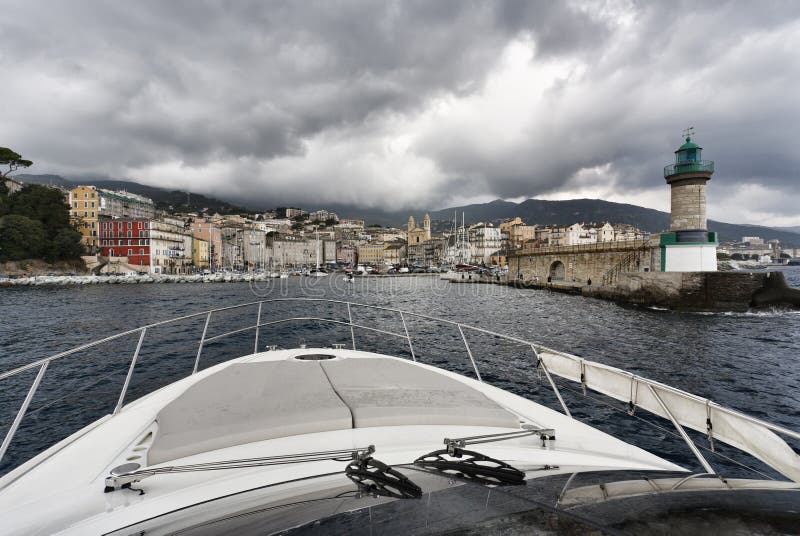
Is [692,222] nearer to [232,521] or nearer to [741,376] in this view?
[741,376]

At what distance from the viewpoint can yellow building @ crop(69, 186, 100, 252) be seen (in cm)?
6375

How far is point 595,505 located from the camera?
1174 mm

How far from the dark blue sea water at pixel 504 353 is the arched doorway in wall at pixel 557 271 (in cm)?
1976

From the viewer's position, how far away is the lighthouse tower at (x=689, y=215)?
22734mm

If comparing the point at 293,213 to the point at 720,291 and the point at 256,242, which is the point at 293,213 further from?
the point at 720,291

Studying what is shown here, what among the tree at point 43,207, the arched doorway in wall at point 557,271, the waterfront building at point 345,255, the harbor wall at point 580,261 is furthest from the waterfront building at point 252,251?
the arched doorway in wall at point 557,271

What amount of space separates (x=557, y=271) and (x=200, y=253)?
70148 millimetres

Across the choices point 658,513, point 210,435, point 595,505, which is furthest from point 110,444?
point 658,513

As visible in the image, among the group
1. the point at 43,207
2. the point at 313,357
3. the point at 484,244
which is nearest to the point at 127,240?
the point at 43,207

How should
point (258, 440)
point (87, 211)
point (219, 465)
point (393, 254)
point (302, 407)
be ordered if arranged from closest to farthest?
point (219, 465) < point (258, 440) < point (302, 407) < point (87, 211) < point (393, 254)

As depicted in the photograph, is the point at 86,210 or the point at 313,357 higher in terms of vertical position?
the point at 86,210

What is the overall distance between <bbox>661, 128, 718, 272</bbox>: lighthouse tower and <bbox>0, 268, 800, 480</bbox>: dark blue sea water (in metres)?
3.97

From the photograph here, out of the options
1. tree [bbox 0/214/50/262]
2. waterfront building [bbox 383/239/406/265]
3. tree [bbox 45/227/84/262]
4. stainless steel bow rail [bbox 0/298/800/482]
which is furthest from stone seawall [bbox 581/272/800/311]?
waterfront building [bbox 383/239/406/265]

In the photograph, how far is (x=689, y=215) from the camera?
23016mm
